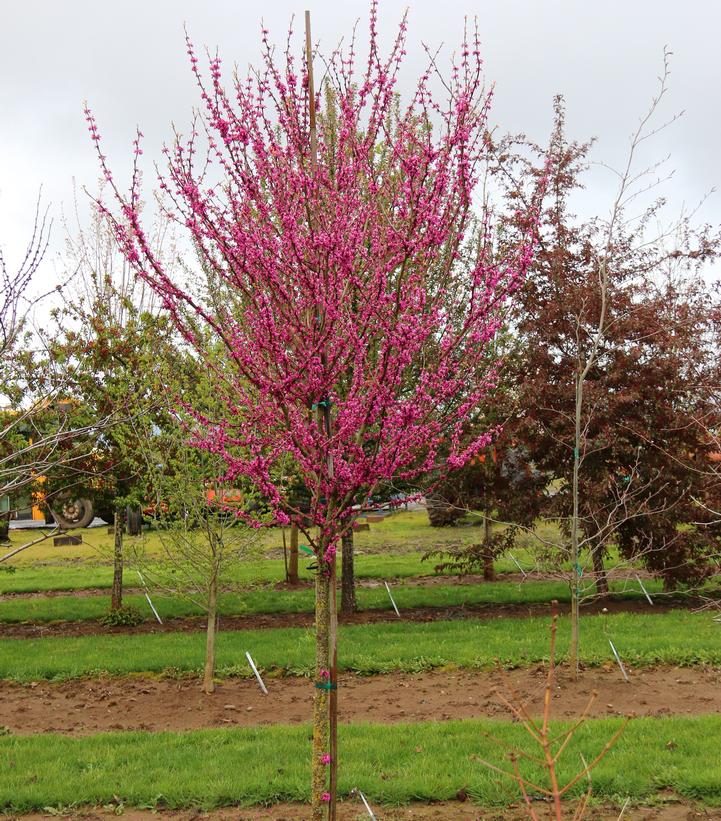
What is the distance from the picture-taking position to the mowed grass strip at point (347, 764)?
5660 mm

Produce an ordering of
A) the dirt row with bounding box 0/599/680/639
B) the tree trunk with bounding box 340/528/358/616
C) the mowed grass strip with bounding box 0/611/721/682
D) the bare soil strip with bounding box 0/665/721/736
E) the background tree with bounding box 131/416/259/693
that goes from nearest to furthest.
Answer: the bare soil strip with bounding box 0/665/721/736 → the background tree with bounding box 131/416/259/693 → the mowed grass strip with bounding box 0/611/721/682 → the dirt row with bounding box 0/599/680/639 → the tree trunk with bounding box 340/528/358/616

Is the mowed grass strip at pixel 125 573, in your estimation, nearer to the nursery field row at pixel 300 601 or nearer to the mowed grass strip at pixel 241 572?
the mowed grass strip at pixel 241 572

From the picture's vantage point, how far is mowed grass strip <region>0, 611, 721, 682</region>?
30.5ft

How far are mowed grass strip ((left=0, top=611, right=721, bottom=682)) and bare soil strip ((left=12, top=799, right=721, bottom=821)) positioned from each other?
3.64 meters

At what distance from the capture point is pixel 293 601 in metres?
13.7

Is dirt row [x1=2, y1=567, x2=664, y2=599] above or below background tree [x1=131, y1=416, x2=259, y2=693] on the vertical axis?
below

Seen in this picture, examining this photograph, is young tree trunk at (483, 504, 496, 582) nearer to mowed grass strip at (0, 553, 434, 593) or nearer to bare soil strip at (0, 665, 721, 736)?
mowed grass strip at (0, 553, 434, 593)

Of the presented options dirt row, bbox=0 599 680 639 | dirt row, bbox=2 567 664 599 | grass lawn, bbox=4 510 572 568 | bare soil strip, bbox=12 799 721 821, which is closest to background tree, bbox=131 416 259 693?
bare soil strip, bbox=12 799 721 821

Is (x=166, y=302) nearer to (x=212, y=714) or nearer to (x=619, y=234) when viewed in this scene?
(x=212, y=714)

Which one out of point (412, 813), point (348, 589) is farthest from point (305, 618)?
point (412, 813)

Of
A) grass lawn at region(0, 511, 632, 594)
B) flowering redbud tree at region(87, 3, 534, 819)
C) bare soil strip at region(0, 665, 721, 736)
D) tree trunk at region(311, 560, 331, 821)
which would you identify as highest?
flowering redbud tree at region(87, 3, 534, 819)

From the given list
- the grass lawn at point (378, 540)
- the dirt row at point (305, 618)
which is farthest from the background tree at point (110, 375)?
the grass lawn at point (378, 540)

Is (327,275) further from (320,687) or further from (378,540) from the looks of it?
(378,540)

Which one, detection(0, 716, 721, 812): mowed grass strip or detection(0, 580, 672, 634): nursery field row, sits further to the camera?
detection(0, 580, 672, 634): nursery field row
